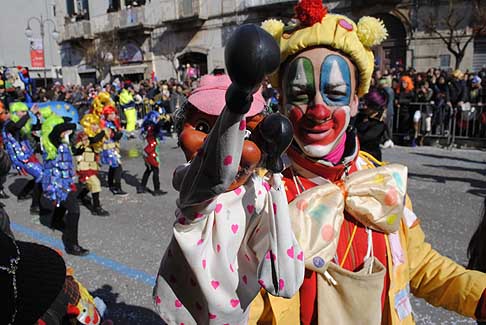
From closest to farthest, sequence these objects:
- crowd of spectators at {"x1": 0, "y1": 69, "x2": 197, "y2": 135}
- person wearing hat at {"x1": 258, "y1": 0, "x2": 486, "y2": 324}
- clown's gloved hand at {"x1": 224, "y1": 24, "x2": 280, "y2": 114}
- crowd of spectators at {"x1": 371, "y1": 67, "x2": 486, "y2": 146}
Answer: clown's gloved hand at {"x1": 224, "y1": 24, "x2": 280, "y2": 114} < person wearing hat at {"x1": 258, "y1": 0, "x2": 486, "y2": 324} < crowd of spectators at {"x1": 371, "y1": 67, "x2": 486, "y2": 146} < crowd of spectators at {"x1": 0, "y1": 69, "x2": 197, "y2": 135}

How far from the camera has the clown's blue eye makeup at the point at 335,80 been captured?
56.2 inches

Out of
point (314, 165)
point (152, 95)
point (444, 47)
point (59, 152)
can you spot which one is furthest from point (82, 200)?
point (444, 47)

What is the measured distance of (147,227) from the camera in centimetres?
496

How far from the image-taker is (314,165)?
56.9 inches

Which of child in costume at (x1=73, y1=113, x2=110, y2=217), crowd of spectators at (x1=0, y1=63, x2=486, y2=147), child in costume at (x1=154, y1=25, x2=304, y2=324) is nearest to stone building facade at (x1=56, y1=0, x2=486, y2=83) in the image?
crowd of spectators at (x1=0, y1=63, x2=486, y2=147)

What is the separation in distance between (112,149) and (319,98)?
17.5ft

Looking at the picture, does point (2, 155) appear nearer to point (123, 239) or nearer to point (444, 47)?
point (123, 239)

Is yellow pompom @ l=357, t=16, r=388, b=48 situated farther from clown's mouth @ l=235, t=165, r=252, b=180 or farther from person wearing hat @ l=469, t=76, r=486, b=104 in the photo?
person wearing hat @ l=469, t=76, r=486, b=104

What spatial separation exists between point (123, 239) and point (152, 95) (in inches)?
421

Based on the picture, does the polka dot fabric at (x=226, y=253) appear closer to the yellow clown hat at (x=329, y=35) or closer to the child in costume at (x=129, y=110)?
the yellow clown hat at (x=329, y=35)

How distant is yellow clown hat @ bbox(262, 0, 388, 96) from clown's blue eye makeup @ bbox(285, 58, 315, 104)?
0.05 m

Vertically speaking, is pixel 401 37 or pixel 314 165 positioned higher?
pixel 401 37

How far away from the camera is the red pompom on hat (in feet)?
4.78

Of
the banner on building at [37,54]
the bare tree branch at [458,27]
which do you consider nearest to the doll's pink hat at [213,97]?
the bare tree branch at [458,27]
